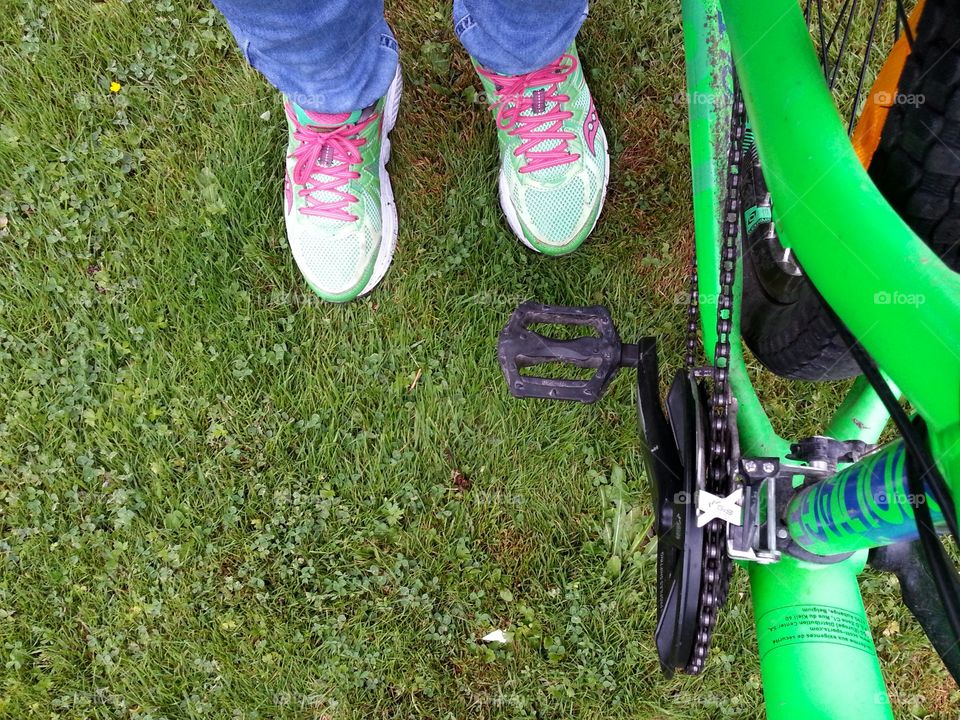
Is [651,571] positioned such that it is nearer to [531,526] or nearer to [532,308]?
[531,526]

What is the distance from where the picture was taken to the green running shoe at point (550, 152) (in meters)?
2.17

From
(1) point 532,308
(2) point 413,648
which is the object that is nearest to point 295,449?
(2) point 413,648

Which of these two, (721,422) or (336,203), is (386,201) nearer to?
(336,203)

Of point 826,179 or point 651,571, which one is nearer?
point 826,179

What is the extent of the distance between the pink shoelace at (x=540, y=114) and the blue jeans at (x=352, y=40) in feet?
0.41

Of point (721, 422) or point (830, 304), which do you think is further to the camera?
point (721, 422)

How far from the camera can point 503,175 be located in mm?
2281

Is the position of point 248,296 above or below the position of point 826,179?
below

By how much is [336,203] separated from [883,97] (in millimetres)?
1472

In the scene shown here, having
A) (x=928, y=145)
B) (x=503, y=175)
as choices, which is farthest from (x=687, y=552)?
(x=503, y=175)

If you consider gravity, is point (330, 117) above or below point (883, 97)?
above

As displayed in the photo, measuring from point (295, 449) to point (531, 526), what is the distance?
0.76 m

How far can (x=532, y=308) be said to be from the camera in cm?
201

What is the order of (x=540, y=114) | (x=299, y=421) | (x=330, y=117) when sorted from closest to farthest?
(x=330, y=117), (x=540, y=114), (x=299, y=421)
